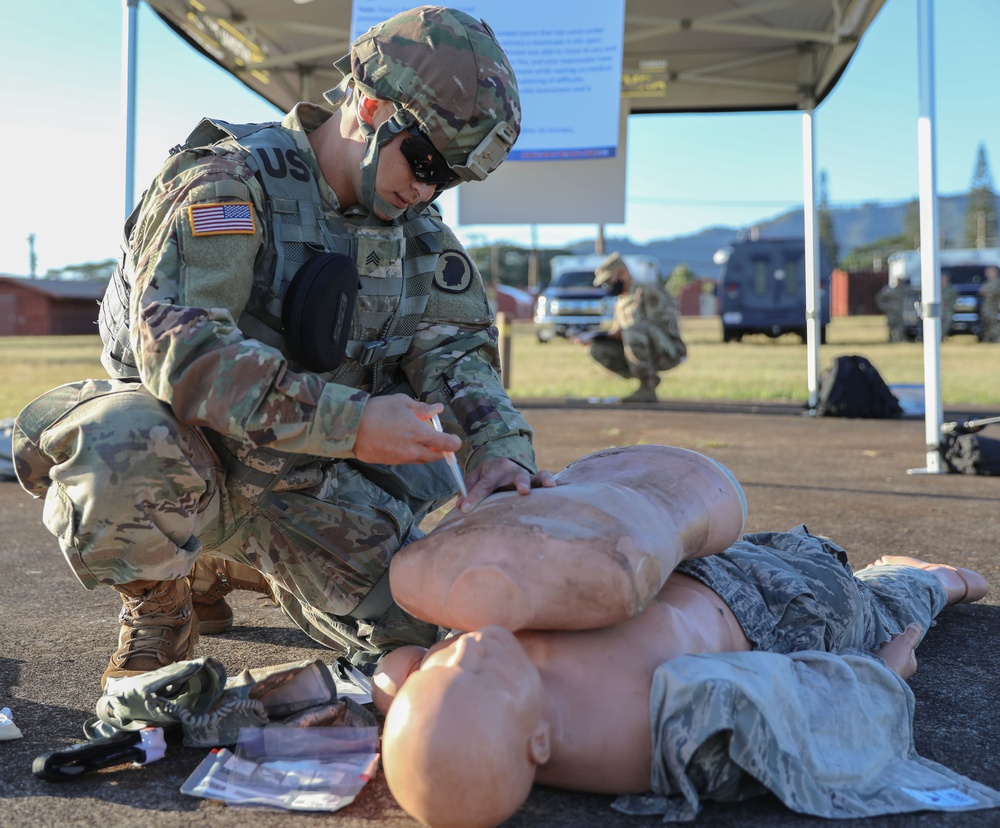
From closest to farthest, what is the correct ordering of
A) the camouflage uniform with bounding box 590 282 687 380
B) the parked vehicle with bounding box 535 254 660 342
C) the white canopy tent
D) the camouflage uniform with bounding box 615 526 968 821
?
the camouflage uniform with bounding box 615 526 968 821 < the white canopy tent < the camouflage uniform with bounding box 590 282 687 380 < the parked vehicle with bounding box 535 254 660 342

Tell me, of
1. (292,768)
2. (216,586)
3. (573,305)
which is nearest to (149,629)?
(216,586)

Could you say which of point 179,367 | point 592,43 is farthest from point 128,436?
point 592,43

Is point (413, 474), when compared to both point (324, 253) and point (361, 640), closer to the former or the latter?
point (361, 640)

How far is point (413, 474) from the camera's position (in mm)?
2500

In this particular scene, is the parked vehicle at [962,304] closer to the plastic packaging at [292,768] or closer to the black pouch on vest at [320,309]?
the black pouch on vest at [320,309]

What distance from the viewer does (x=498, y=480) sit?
210cm

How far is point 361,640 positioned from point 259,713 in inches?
17.4

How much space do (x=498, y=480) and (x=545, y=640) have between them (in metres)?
0.45

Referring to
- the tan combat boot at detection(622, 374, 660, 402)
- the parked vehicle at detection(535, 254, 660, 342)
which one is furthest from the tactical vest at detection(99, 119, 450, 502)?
the parked vehicle at detection(535, 254, 660, 342)

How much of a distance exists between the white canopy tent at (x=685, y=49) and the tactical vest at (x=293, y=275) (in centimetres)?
525

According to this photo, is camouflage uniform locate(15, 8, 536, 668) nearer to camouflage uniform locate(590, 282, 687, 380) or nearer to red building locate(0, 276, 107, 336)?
camouflage uniform locate(590, 282, 687, 380)

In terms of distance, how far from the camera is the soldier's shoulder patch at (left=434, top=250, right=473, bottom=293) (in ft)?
8.09

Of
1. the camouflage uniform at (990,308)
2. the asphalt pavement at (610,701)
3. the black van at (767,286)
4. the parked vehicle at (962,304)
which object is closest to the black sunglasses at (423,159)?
the asphalt pavement at (610,701)

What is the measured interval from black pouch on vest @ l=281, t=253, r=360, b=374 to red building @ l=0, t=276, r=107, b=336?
4762 centimetres
